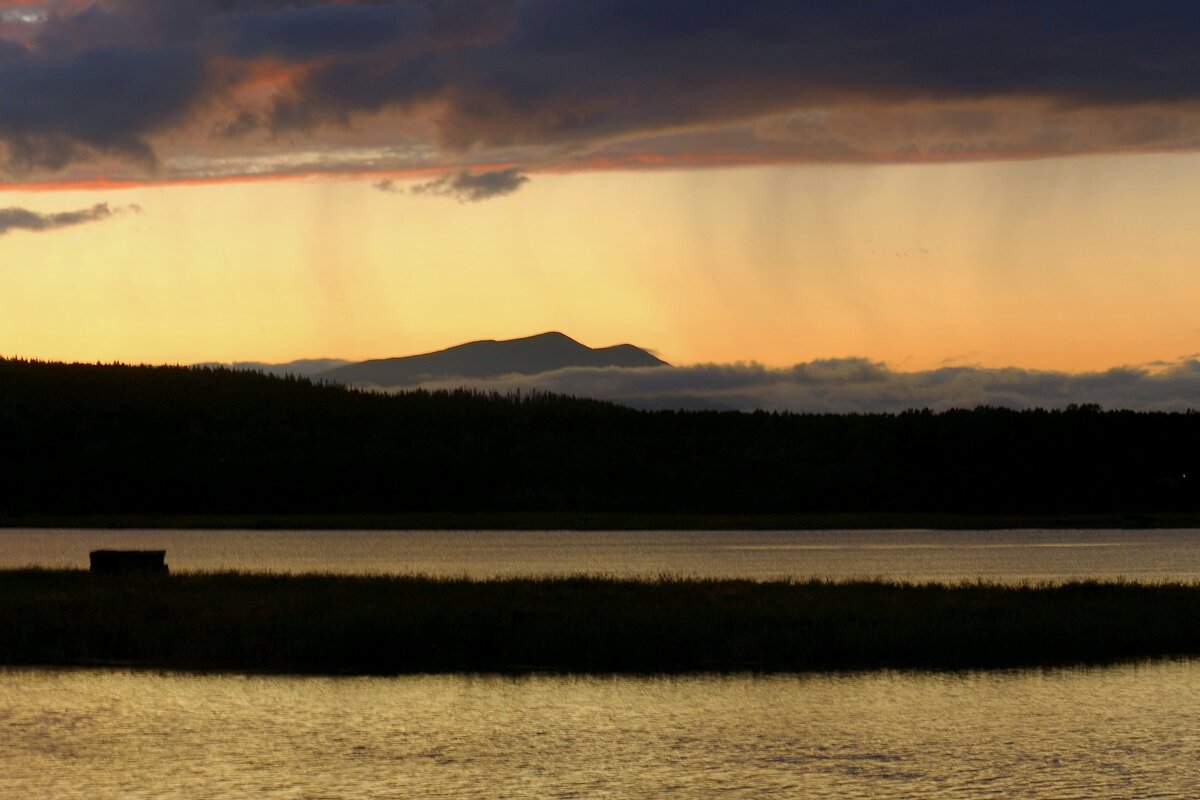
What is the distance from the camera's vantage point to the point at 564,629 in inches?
1505

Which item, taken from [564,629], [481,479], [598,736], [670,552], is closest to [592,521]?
[481,479]

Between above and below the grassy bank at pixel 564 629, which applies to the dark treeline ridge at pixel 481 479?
above

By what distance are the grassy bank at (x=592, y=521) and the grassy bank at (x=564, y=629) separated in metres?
98.2

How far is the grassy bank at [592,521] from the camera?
144m

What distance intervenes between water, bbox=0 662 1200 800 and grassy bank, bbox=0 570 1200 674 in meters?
2.29

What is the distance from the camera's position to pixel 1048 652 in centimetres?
3853

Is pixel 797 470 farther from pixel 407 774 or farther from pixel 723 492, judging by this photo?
pixel 407 774

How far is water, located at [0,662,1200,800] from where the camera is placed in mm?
23688

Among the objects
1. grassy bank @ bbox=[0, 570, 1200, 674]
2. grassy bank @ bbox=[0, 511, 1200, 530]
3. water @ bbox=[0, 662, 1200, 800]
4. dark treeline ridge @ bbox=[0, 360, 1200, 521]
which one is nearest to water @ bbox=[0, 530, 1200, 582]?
grassy bank @ bbox=[0, 511, 1200, 530]

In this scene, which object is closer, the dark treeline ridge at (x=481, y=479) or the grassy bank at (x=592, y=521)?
the grassy bank at (x=592, y=521)

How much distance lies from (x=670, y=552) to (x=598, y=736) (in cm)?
6471

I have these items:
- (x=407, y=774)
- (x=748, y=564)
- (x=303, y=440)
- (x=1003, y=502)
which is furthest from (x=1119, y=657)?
(x=303, y=440)

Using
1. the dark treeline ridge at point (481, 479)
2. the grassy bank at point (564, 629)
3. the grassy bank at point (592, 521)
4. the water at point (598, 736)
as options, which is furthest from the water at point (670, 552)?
the dark treeline ridge at point (481, 479)

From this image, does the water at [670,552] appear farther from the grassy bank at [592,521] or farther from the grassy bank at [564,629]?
the grassy bank at [564,629]
